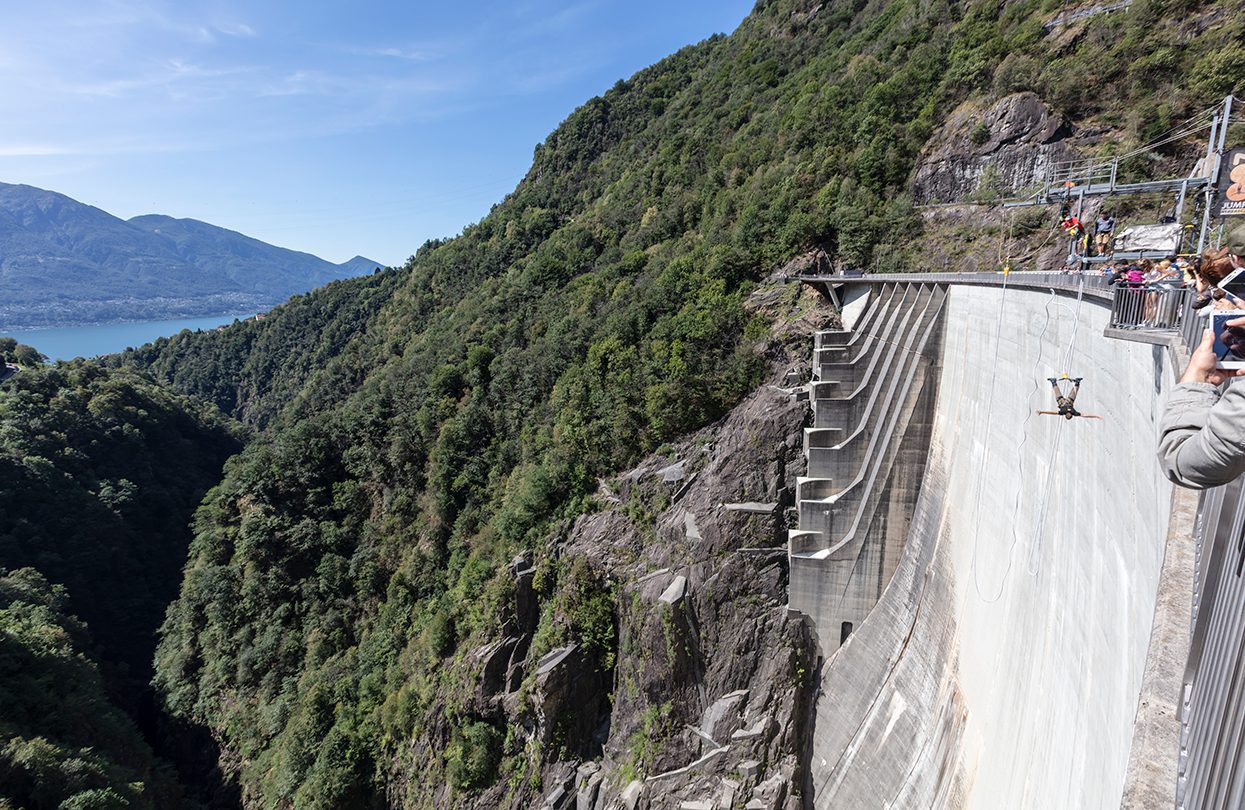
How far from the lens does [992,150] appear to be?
2705cm

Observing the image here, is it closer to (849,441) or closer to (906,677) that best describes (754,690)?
(906,677)

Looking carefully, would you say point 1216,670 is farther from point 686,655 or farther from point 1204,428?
point 686,655

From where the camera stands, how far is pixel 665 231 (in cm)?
4850

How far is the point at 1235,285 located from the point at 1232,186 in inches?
159

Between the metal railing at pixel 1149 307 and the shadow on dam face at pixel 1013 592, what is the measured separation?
1.64 feet

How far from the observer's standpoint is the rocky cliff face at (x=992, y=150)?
25062 millimetres

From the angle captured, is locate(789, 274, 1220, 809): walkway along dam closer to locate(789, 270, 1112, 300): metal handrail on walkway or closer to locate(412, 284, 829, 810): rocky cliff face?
locate(789, 270, 1112, 300): metal handrail on walkway

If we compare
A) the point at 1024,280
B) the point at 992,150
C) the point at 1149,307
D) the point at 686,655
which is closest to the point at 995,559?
the point at 1024,280

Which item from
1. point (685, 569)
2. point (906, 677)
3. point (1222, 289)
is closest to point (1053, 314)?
point (1222, 289)

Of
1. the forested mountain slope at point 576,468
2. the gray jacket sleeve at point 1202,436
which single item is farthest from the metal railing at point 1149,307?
the forested mountain slope at point 576,468

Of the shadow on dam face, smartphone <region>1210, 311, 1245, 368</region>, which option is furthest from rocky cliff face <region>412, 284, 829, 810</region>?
smartphone <region>1210, 311, 1245, 368</region>

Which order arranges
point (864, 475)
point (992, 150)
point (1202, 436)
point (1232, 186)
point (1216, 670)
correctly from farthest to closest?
point (992, 150) < point (864, 475) < point (1232, 186) < point (1216, 670) < point (1202, 436)

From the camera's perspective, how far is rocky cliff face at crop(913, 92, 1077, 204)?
2506 cm

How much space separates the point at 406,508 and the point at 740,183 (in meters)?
38.0
